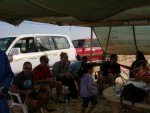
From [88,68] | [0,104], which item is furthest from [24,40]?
[0,104]

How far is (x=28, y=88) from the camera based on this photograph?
721cm

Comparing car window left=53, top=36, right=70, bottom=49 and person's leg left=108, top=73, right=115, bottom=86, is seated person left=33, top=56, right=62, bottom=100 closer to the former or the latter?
person's leg left=108, top=73, right=115, bottom=86

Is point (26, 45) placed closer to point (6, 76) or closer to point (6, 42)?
point (6, 42)

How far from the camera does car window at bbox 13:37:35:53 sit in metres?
10.9

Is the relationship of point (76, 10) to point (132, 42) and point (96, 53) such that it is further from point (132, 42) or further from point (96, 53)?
point (96, 53)

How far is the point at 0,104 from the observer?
4.72 m

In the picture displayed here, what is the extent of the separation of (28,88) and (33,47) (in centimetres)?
424

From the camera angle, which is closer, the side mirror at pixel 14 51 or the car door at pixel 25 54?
the side mirror at pixel 14 51

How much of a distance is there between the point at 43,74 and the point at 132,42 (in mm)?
4591

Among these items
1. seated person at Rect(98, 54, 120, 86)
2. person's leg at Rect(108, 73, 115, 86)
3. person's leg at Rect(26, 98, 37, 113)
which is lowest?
person's leg at Rect(26, 98, 37, 113)

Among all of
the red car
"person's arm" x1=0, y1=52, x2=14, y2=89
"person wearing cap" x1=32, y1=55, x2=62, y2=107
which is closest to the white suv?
"person wearing cap" x1=32, y1=55, x2=62, y2=107

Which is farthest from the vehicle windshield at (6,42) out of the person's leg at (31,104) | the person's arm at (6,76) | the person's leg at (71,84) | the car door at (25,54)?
the person's arm at (6,76)

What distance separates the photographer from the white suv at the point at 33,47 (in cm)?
1043

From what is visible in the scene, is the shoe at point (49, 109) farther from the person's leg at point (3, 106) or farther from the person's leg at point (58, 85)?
the person's leg at point (3, 106)
